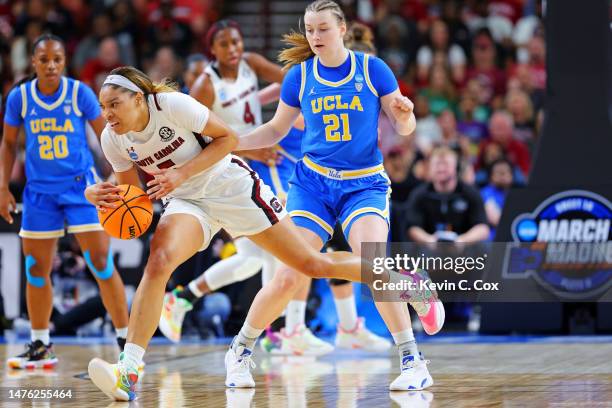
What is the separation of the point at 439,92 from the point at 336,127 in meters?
8.64

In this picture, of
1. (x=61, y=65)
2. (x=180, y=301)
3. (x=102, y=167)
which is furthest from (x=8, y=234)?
(x=61, y=65)

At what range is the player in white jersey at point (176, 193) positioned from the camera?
6.42 metres

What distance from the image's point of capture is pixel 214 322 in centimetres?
1083

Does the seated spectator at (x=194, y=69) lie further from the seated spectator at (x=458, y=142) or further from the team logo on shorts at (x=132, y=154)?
the team logo on shorts at (x=132, y=154)

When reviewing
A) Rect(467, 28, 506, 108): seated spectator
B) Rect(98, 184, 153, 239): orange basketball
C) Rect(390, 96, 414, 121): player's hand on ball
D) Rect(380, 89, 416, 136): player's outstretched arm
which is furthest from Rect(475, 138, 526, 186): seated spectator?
Rect(98, 184, 153, 239): orange basketball

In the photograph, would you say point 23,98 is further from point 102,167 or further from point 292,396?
point 102,167

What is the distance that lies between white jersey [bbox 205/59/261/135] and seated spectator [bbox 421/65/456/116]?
6179mm

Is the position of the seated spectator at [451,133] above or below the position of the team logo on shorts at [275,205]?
above

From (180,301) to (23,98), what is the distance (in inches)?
89.4

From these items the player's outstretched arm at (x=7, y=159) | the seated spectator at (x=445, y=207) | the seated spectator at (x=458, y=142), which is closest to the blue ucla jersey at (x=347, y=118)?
the player's outstretched arm at (x=7, y=159)

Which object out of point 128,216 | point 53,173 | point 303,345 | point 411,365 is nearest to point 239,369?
point 411,365

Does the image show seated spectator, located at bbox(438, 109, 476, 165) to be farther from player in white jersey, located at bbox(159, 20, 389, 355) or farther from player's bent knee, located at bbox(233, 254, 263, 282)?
player's bent knee, located at bbox(233, 254, 263, 282)

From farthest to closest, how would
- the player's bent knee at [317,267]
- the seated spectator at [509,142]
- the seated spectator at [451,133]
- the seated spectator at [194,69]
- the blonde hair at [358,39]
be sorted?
the seated spectator at [509,142]
the seated spectator at [451,133]
the seated spectator at [194,69]
the blonde hair at [358,39]
the player's bent knee at [317,267]

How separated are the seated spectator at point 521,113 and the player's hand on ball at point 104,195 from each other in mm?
8994
